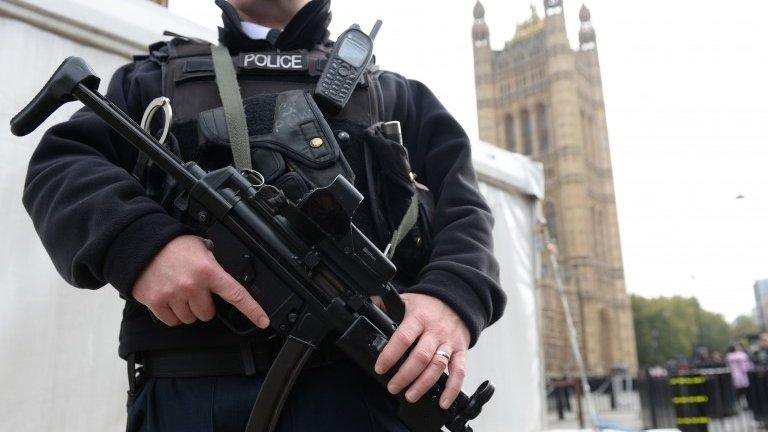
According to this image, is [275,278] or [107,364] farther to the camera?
[107,364]

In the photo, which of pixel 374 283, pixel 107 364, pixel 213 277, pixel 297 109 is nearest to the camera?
pixel 213 277

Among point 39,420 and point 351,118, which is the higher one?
point 351,118

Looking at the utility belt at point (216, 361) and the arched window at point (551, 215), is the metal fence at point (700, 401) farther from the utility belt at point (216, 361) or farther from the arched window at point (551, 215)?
the arched window at point (551, 215)

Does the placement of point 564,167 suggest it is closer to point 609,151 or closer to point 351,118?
point 609,151

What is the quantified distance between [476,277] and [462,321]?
9cm

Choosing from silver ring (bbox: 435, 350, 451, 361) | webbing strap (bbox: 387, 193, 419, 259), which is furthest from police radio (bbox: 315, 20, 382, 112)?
silver ring (bbox: 435, 350, 451, 361)

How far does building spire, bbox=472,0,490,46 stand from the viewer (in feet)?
159

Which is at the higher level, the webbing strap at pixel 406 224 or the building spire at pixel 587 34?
the building spire at pixel 587 34

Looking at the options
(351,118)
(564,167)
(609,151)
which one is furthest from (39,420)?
(609,151)

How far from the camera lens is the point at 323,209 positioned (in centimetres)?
94

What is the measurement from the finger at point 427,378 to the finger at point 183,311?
1.19ft

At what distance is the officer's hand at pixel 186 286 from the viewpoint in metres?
0.89

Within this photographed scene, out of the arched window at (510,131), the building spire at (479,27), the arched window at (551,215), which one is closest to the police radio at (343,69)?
the building spire at (479,27)

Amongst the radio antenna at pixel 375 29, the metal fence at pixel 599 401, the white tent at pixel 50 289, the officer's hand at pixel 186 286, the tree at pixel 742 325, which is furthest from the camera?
the tree at pixel 742 325
